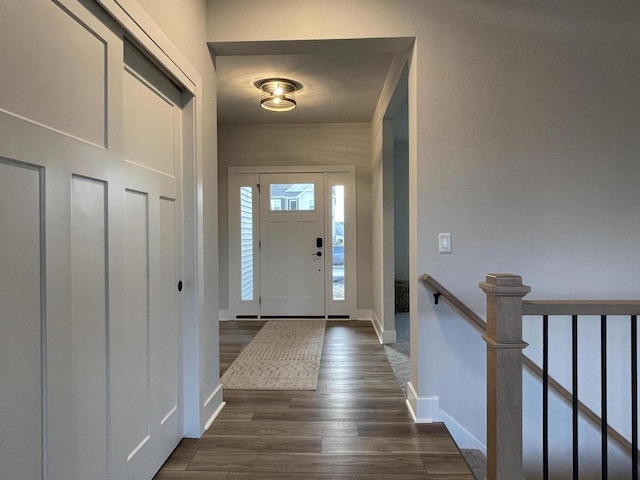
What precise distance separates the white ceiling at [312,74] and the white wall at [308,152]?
21cm

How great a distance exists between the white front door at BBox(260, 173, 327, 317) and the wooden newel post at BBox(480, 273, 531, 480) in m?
3.49

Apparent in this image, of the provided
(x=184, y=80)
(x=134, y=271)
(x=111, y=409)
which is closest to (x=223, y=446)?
(x=111, y=409)

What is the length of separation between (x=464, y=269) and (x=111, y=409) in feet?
6.11

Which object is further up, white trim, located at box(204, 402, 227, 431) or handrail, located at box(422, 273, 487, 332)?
handrail, located at box(422, 273, 487, 332)

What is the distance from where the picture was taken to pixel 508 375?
1.26 meters

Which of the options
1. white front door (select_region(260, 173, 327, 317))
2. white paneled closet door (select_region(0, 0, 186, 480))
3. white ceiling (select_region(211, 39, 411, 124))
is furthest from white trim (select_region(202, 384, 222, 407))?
white front door (select_region(260, 173, 327, 317))

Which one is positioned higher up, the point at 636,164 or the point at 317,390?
the point at 636,164

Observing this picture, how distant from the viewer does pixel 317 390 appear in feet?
8.45

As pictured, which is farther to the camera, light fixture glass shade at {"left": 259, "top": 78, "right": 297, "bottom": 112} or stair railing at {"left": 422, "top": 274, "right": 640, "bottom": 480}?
light fixture glass shade at {"left": 259, "top": 78, "right": 297, "bottom": 112}

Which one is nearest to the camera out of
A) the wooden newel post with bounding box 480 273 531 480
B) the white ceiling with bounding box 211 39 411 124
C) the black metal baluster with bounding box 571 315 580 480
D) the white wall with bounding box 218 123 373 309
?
the wooden newel post with bounding box 480 273 531 480

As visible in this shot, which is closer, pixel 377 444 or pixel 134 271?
pixel 134 271

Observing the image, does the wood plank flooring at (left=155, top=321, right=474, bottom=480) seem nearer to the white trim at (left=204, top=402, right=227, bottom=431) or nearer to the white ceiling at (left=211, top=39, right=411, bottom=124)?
the white trim at (left=204, top=402, right=227, bottom=431)

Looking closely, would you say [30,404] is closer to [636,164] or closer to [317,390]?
[317,390]

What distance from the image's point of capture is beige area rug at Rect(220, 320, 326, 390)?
106 inches
